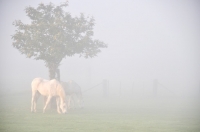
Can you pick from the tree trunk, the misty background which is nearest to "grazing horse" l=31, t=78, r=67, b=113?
the tree trunk

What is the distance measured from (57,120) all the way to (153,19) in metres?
39.2

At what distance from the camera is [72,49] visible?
15266mm

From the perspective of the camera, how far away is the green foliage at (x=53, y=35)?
48.9 feet

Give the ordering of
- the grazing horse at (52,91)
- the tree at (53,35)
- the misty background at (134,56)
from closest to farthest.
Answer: the grazing horse at (52,91), the tree at (53,35), the misty background at (134,56)

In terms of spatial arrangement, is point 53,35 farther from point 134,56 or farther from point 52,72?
point 134,56

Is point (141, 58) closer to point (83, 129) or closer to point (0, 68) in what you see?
point (0, 68)

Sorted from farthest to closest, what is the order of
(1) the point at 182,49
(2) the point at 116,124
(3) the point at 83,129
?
(1) the point at 182,49, (2) the point at 116,124, (3) the point at 83,129

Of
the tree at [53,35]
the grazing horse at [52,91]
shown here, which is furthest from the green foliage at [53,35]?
the grazing horse at [52,91]

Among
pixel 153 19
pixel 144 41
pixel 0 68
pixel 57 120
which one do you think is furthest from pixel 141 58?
pixel 57 120

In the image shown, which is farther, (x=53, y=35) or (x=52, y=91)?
(x=53, y=35)

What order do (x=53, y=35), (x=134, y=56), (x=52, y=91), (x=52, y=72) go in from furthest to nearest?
(x=134, y=56)
(x=52, y=72)
(x=53, y=35)
(x=52, y=91)

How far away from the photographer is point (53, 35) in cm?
1513

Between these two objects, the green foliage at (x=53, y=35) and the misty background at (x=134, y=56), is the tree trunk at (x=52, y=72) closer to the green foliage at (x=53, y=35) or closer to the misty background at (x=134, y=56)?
the green foliage at (x=53, y=35)

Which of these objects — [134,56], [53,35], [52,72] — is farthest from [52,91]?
[134,56]
